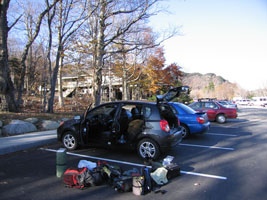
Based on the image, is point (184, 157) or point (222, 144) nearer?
point (184, 157)

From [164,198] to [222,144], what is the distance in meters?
4.98

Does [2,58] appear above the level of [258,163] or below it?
above

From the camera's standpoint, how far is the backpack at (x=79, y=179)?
396 cm

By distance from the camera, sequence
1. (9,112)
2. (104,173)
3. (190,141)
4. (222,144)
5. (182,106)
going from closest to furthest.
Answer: (104,173)
(222,144)
(190,141)
(182,106)
(9,112)

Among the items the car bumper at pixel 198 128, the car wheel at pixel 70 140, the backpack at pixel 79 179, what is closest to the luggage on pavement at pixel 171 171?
the backpack at pixel 79 179

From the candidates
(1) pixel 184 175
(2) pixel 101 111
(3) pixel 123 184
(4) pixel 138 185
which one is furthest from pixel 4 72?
(1) pixel 184 175

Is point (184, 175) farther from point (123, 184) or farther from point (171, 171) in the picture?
point (123, 184)

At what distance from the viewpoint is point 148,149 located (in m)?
5.63

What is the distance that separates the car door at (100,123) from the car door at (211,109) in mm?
9710

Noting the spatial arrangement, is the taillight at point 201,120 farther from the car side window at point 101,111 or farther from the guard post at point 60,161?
the guard post at point 60,161

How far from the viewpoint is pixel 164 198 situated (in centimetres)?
359

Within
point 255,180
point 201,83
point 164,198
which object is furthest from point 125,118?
point 201,83

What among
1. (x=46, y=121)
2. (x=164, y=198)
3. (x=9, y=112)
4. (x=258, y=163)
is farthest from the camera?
(x=9, y=112)

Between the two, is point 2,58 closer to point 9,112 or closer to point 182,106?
point 9,112
